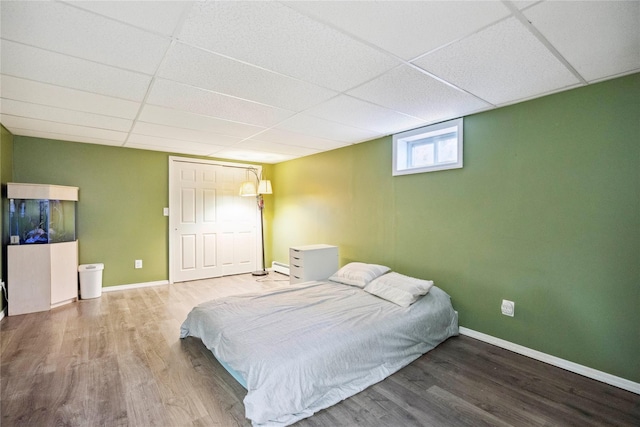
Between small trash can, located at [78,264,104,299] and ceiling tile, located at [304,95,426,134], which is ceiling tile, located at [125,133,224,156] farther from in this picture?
ceiling tile, located at [304,95,426,134]

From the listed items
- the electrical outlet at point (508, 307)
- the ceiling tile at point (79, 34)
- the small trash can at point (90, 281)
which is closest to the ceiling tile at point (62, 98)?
the ceiling tile at point (79, 34)

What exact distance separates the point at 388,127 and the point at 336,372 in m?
2.56

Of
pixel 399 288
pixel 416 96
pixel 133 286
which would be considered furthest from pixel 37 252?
pixel 416 96

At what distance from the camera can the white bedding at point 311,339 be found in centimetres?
179

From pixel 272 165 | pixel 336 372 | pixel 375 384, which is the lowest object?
pixel 375 384

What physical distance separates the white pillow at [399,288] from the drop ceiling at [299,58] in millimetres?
1666

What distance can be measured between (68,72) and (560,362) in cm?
429

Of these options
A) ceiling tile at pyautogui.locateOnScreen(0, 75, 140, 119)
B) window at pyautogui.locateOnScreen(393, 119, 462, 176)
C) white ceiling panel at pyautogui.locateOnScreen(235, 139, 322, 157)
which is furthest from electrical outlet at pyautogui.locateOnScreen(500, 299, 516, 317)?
ceiling tile at pyautogui.locateOnScreen(0, 75, 140, 119)

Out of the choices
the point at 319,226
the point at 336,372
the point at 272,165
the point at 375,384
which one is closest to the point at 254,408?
the point at 336,372

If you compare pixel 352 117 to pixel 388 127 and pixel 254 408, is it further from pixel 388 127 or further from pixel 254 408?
pixel 254 408

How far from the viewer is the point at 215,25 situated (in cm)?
155

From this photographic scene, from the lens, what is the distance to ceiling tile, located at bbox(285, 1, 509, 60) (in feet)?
4.55

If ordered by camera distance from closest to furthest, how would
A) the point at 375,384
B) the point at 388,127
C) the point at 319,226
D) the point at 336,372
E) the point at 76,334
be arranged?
the point at 336,372 < the point at 375,384 < the point at 76,334 < the point at 388,127 < the point at 319,226

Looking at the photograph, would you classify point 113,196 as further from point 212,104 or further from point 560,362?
point 560,362
